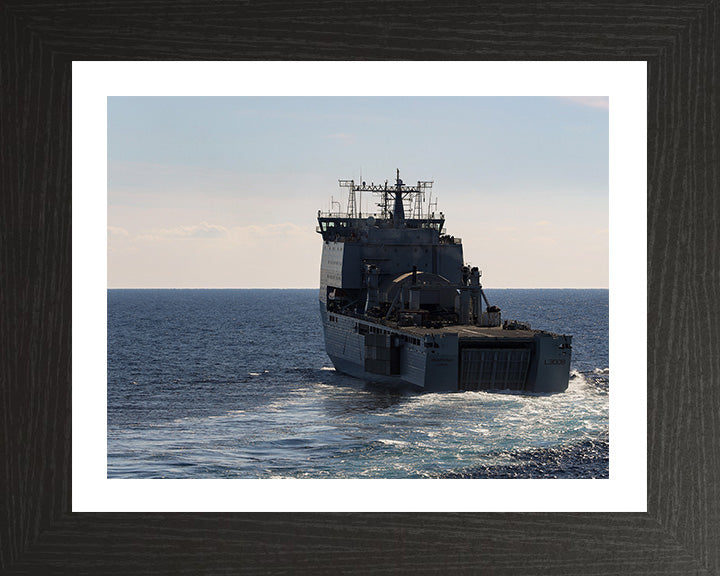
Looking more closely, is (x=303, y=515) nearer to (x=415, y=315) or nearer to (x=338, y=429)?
(x=338, y=429)

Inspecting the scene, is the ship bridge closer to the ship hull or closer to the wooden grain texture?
the ship hull

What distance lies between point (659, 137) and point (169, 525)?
11.1 feet

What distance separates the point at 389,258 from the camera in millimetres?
23000

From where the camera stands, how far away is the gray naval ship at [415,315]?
17.1m

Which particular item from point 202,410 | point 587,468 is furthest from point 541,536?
point 202,410

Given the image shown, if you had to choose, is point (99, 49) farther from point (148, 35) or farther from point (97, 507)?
point (97, 507)

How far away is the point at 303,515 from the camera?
17.1ft

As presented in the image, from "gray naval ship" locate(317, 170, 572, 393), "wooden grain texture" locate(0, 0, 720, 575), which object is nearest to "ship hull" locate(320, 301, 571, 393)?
"gray naval ship" locate(317, 170, 572, 393)

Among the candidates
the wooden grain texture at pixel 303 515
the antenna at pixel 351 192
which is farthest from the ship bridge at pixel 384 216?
the wooden grain texture at pixel 303 515

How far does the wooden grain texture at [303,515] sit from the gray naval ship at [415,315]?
11455 mm

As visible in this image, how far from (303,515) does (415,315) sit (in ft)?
46.7

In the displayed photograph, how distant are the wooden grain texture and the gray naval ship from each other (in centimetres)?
1146

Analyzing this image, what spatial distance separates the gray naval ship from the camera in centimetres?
1714

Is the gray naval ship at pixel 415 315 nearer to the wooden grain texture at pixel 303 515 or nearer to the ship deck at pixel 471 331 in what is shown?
the ship deck at pixel 471 331
